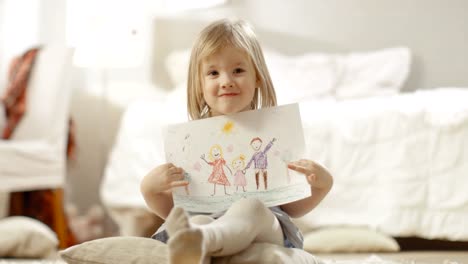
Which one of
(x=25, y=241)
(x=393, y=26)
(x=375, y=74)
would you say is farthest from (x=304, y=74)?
(x=25, y=241)

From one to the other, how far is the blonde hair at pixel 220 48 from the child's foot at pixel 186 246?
0.42 meters

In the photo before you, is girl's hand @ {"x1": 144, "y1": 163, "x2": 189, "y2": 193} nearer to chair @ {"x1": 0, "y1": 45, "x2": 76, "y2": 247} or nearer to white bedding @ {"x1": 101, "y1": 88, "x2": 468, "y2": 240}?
white bedding @ {"x1": 101, "y1": 88, "x2": 468, "y2": 240}

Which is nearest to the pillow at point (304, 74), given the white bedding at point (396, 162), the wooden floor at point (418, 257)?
the white bedding at point (396, 162)

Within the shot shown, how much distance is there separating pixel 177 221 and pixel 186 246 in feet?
0.13

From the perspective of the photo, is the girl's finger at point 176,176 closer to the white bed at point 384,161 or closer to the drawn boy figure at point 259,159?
the drawn boy figure at point 259,159

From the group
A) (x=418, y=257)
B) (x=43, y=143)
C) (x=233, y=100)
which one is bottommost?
(x=418, y=257)

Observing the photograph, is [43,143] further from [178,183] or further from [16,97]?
[178,183]

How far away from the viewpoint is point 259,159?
4.19ft

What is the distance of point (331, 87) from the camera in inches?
118

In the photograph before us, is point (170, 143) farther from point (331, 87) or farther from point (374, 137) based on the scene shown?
point (331, 87)

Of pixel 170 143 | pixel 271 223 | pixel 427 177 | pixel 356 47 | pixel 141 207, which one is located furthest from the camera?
pixel 356 47

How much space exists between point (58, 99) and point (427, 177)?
1.40 metres

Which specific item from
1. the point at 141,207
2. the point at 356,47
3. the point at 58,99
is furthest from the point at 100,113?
the point at 356,47

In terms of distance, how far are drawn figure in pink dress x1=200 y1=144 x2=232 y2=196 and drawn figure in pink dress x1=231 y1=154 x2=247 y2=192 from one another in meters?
0.01
